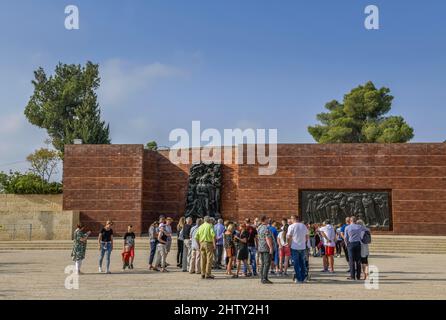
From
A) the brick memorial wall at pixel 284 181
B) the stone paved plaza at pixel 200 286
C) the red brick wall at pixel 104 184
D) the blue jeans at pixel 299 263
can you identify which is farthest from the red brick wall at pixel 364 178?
the blue jeans at pixel 299 263

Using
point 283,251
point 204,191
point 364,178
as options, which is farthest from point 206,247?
point 364,178

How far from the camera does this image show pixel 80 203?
2697 centimetres

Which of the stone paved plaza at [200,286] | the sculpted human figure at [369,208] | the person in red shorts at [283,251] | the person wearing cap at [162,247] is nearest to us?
the stone paved plaza at [200,286]

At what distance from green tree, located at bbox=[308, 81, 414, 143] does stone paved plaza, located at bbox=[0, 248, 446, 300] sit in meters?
31.7

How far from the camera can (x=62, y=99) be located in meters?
45.7

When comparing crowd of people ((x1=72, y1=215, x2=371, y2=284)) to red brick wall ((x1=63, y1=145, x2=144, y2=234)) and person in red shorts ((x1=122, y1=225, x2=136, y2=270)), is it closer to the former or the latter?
person in red shorts ((x1=122, y1=225, x2=136, y2=270))

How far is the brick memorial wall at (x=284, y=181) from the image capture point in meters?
25.3

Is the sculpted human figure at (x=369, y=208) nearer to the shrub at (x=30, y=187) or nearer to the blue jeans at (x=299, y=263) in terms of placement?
the blue jeans at (x=299, y=263)

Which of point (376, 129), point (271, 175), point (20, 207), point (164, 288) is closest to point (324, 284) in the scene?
point (164, 288)

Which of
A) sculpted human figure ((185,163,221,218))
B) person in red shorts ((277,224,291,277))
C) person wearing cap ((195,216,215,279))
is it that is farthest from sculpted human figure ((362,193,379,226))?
person wearing cap ((195,216,215,279))

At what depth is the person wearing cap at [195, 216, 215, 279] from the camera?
11.8m

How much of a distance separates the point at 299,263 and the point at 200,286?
2.55 metres

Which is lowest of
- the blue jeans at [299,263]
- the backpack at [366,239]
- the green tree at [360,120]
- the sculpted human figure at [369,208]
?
the blue jeans at [299,263]
